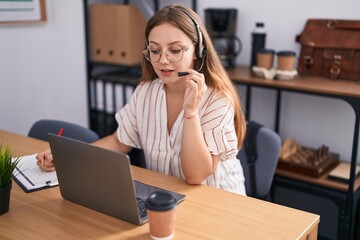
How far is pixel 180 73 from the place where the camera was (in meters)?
1.38

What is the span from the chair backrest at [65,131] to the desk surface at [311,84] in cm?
82

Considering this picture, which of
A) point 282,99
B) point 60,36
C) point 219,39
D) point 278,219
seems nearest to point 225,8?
point 219,39

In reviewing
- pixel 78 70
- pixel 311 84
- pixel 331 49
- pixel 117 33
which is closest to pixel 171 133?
pixel 311 84

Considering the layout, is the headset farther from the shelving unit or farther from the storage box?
the storage box

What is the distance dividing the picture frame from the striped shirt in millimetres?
1151

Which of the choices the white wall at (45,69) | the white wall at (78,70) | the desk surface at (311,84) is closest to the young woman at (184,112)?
the desk surface at (311,84)

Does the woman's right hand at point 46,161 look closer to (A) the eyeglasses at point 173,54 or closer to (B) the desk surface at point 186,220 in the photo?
(B) the desk surface at point 186,220

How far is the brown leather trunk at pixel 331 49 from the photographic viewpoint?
Answer: 2.18 m

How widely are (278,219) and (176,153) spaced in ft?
1.68

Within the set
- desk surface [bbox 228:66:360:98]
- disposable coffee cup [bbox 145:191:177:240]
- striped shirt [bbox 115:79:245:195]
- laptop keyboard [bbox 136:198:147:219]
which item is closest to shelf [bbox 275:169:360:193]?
desk surface [bbox 228:66:360:98]

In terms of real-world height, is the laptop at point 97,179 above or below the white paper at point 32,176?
above

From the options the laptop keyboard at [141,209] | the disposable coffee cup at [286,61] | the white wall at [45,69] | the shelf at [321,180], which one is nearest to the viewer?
the laptop keyboard at [141,209]

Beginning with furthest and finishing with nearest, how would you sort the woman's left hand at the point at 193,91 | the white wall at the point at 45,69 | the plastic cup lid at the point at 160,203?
the white wall at the point at 45,69
the woman's left hand at the point at 193,91
the plastic cup lid at the point at 160,203

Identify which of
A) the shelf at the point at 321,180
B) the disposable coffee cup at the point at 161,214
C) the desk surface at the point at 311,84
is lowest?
the shelf at the point at 321,180
